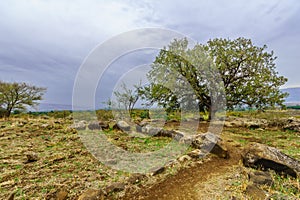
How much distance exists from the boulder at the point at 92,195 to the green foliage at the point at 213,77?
10.3m

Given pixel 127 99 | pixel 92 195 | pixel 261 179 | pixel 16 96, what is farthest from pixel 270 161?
pixel 16 96

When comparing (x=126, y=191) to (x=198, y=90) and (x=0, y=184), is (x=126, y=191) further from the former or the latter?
(x=198, y=90)

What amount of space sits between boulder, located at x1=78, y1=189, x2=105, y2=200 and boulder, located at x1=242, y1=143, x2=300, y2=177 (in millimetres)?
3627

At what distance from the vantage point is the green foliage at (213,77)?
11.9 meters

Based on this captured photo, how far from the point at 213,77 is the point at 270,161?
889cm

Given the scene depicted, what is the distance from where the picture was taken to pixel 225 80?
13.2 meters

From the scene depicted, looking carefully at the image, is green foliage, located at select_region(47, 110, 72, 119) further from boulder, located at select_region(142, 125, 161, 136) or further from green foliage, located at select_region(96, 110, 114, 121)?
boulder, located at select_region(142, 125, 161, 136)

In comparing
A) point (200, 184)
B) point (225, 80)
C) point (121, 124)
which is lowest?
point (200, 184)

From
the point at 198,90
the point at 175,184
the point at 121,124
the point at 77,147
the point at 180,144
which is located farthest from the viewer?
the point at 198,90

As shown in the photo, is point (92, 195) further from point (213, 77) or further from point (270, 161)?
point (213, 77)

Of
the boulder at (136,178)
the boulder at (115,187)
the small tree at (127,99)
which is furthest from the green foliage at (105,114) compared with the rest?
the boulder at (115,187)

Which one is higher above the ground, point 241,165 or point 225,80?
point 225,80

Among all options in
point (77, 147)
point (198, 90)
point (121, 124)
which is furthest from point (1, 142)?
point (198, 90)

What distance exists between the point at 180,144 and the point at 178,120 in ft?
24.9
